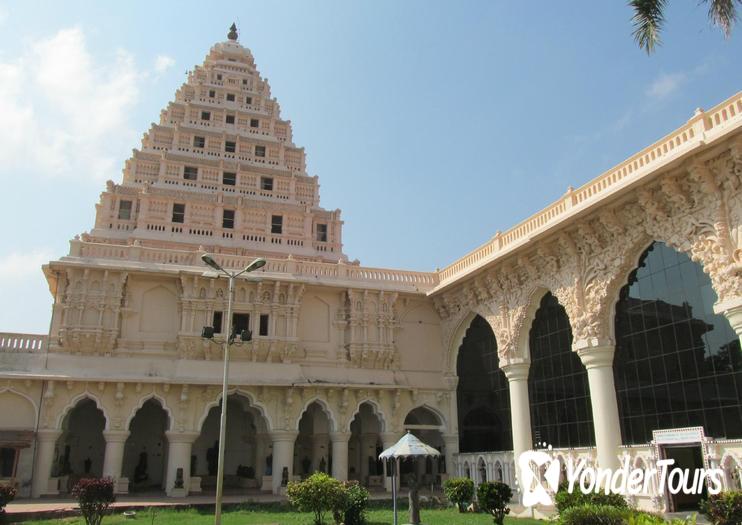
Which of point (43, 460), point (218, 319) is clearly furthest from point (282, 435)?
point (43, 460)

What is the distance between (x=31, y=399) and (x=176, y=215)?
12492 millimetres

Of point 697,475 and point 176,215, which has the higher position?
point 176,215

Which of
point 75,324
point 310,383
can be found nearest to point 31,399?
point 75,324

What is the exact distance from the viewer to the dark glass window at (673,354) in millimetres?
13711

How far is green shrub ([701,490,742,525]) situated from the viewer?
416 inches

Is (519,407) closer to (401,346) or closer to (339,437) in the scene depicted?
(401,346)

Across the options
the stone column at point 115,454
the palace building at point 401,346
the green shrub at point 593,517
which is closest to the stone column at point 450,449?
the palace building at point 401,346

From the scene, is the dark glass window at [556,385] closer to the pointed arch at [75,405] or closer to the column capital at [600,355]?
the column capital at [600,355]

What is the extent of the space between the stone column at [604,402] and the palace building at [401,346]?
5cm

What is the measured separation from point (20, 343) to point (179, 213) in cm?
1130

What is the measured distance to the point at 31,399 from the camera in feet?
64.4

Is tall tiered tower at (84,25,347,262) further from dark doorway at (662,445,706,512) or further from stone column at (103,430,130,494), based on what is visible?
dark doorway at (662,445,706,512)

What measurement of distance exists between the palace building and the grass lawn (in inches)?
129

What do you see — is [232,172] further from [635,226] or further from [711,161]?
[711,161]
